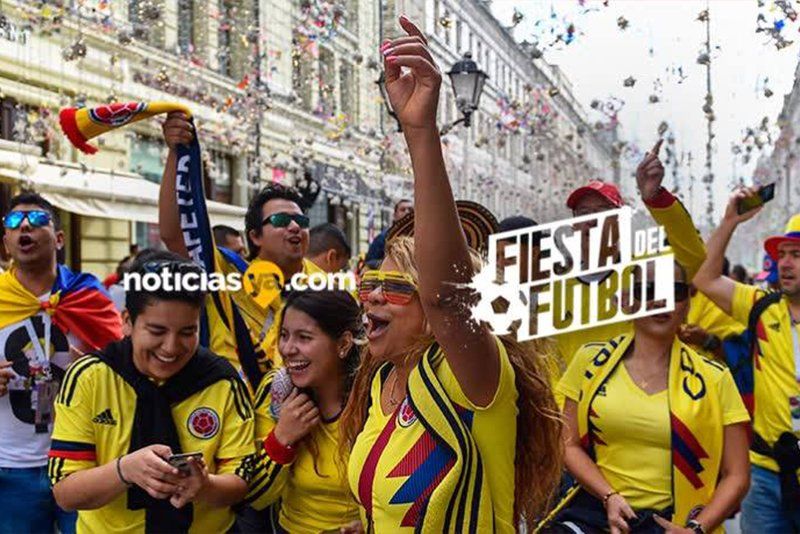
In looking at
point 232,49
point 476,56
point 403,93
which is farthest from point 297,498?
point 232,49

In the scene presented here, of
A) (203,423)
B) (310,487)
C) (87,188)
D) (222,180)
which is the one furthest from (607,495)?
(222,180)

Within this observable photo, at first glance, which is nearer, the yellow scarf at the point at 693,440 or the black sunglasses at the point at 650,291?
the yellow scarf at the point at 693,440

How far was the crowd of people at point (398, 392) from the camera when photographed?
6.23 ft

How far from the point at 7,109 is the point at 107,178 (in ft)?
4.83

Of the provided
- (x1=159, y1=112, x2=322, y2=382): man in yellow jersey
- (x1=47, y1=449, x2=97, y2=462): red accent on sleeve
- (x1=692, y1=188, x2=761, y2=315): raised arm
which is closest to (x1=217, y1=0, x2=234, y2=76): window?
(x1=159, y1=112, x2=322, y2=382): man in yellow jersey

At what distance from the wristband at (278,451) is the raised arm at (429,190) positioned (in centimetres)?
112

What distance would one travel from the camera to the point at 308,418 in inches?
108

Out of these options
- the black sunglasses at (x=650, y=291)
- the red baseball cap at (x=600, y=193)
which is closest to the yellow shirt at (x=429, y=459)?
the black sunglasses at (x=650, y=291)

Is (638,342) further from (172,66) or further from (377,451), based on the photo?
(172,66)

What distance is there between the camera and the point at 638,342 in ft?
10.2

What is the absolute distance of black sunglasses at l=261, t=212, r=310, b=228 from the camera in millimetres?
4441

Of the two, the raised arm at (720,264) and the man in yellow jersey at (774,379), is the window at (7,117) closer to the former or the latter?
the raised arm at (720,264)

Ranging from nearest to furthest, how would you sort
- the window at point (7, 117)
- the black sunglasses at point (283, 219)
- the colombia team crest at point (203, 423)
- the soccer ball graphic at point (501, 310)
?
the soccer ball graphic at point (501, 310), the colombia team crest at point (203, 423), the black sunglasses at point (283, 219), the window at point (7, 117)

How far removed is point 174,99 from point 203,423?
10664 mm
